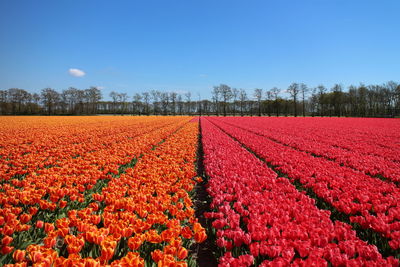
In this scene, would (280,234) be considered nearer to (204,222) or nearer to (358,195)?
(204,222)

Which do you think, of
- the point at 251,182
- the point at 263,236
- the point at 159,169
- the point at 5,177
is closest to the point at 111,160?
the point at 159,169

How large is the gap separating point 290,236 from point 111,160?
548 centimetres

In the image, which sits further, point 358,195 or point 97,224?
point 358,195

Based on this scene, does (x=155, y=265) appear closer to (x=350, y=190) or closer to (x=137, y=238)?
(x=137, y=238)

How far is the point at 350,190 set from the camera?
433 cm

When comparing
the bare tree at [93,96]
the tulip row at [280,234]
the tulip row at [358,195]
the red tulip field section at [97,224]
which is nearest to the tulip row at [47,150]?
the red tulip field section at [97,224]

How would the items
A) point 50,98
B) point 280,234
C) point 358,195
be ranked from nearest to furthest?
point 280,234 < point 358,195 < point 50,98

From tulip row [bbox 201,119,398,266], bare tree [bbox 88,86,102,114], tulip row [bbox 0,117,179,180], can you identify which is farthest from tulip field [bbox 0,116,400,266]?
bare tree [bbox 88,86,102,114]

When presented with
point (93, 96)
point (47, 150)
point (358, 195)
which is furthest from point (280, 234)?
point (93, 96)

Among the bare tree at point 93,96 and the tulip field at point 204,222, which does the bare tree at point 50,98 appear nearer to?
the bare tree at point 93,96

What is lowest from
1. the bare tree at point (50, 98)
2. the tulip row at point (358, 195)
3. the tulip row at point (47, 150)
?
the tulip row at point (358, 195)

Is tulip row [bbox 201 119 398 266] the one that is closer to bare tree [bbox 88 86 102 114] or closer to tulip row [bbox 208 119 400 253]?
tulip row [bbox 208 119 400 253]

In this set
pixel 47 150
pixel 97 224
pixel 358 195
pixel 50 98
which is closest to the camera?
pixel 97 224

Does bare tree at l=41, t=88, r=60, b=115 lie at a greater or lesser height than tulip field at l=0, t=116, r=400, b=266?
greater
